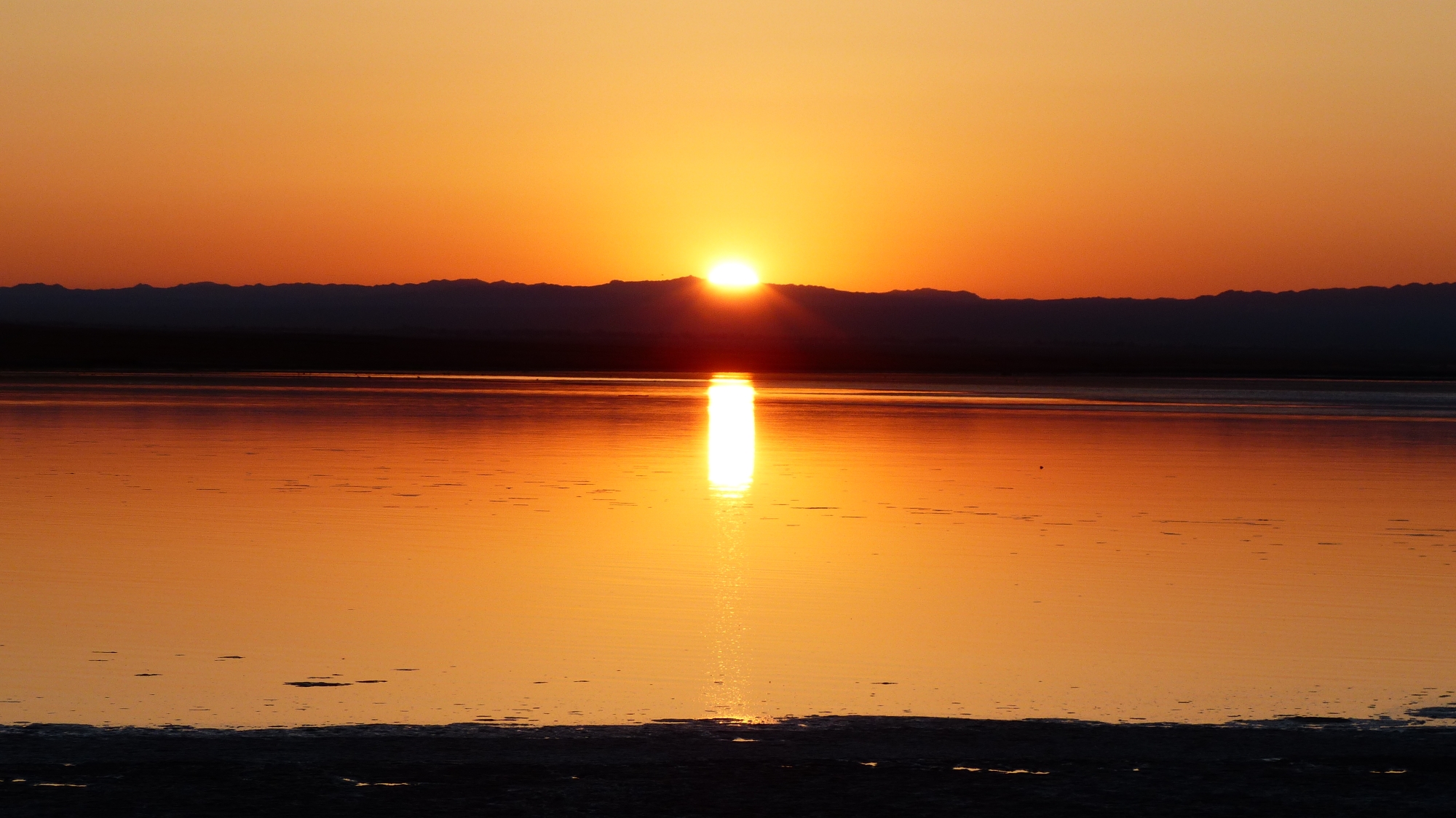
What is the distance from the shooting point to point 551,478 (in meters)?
21.0

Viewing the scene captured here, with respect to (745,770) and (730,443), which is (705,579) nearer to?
(745,770)

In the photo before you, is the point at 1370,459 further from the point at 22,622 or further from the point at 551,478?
the point at 22,622

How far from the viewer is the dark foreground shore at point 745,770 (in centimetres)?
661

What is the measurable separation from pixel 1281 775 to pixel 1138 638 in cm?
357

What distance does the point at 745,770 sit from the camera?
7.17 m

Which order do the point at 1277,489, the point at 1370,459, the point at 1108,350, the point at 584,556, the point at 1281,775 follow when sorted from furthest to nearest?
the point at 1108,350 → the point at 1370,459 → the point at 1277,489 → the point at 584,556 → the point at 1281,775

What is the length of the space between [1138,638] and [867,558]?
12.1ft

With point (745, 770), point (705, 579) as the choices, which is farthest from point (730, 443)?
point (745, 770)

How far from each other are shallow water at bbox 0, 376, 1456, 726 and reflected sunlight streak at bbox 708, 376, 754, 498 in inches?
8.3

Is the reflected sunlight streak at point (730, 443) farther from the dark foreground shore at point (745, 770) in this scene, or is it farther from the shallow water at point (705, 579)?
the dark foreground shore at point (745, 770)

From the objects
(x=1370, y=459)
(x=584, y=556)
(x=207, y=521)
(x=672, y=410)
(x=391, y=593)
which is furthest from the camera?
(x=672, y=410)

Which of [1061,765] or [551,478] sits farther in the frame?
[551,478]

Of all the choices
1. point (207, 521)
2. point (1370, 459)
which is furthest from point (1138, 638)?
point (1370, 459)

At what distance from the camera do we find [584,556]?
1404 centimetres
